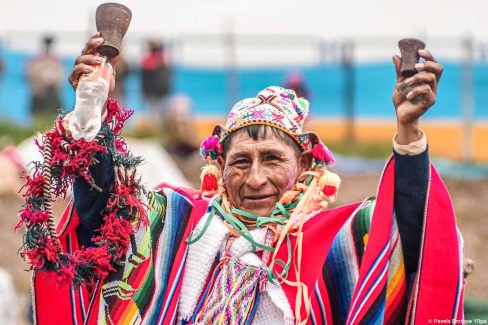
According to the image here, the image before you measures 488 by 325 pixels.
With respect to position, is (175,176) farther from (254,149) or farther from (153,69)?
(254,149)

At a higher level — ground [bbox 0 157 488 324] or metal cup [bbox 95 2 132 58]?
metal cup [bbox 95 2 132 58]

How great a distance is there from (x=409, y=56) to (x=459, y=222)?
9.25 m

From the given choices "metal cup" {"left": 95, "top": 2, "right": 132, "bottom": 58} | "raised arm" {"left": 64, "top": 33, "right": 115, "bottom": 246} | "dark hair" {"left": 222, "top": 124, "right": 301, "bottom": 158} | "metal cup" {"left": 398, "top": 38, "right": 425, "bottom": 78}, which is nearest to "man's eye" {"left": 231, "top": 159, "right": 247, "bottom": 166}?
"dark hair" {"left": 222, "top": 124, "right": 301, "bottom": 158}

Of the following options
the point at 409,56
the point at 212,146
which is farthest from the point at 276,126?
the point at 409,56

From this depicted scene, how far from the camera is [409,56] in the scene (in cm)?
477

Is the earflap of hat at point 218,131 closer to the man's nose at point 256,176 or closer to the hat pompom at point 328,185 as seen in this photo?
the man's nose at point 256,176

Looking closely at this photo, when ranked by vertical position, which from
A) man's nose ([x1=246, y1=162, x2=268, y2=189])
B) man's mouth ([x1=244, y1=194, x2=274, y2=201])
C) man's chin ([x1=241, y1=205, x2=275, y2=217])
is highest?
man's nose ([x1=246, y1=162, x2=268, y2=189])

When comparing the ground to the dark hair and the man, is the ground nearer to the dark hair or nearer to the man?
the man

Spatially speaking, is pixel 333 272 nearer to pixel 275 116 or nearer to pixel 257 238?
pixel 257 238

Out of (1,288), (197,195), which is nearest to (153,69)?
(1,288)

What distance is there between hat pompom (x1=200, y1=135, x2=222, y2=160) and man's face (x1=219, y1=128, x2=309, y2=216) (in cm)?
15

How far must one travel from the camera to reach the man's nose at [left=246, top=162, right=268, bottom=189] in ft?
17.1

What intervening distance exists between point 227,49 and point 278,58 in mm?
651

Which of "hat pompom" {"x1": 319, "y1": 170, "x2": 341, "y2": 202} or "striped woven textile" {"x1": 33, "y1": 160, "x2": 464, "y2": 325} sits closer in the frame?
"striped woven textile" {"x1": 33, "y1": 160, "x2": 464, "y2": 325}
